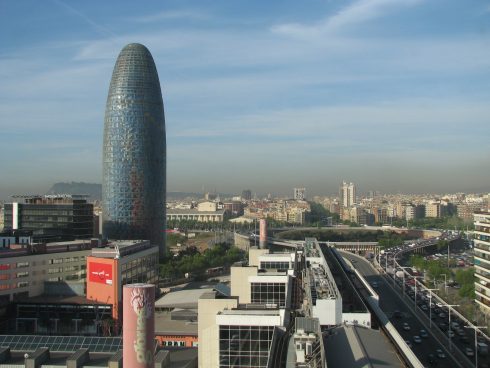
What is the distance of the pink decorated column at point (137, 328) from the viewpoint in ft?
36.5

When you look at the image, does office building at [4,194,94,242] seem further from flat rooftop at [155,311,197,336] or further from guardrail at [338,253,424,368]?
guardrail at [338,253,424,368]

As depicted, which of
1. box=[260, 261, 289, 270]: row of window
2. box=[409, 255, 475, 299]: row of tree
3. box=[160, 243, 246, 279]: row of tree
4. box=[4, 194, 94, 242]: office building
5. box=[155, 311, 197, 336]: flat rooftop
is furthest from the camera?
box=[4, 194, 94, 242]: office building

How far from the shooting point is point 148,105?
55.3 metres

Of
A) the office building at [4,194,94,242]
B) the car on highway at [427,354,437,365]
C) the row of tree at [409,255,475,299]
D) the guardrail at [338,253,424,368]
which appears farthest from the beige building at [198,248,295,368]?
the office building at [4,194,94,242]

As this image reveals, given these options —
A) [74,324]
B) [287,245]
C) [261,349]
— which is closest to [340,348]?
[261,349]

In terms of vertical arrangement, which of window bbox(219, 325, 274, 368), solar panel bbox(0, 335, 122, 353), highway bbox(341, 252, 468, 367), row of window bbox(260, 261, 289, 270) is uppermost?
row of window bbox(260, 261, 289, 270)

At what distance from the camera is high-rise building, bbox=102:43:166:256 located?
55000 millimetres

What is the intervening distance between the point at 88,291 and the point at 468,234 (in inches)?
2893

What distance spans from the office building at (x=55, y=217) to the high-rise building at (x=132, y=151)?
339 cm

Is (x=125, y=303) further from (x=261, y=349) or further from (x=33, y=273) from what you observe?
(x=33, y=273)

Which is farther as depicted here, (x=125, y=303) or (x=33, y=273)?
(x=33, y=273)

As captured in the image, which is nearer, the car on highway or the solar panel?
the solar panel

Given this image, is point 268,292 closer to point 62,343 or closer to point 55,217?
point 62,343

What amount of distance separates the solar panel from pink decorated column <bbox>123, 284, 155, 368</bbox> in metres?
7.46
